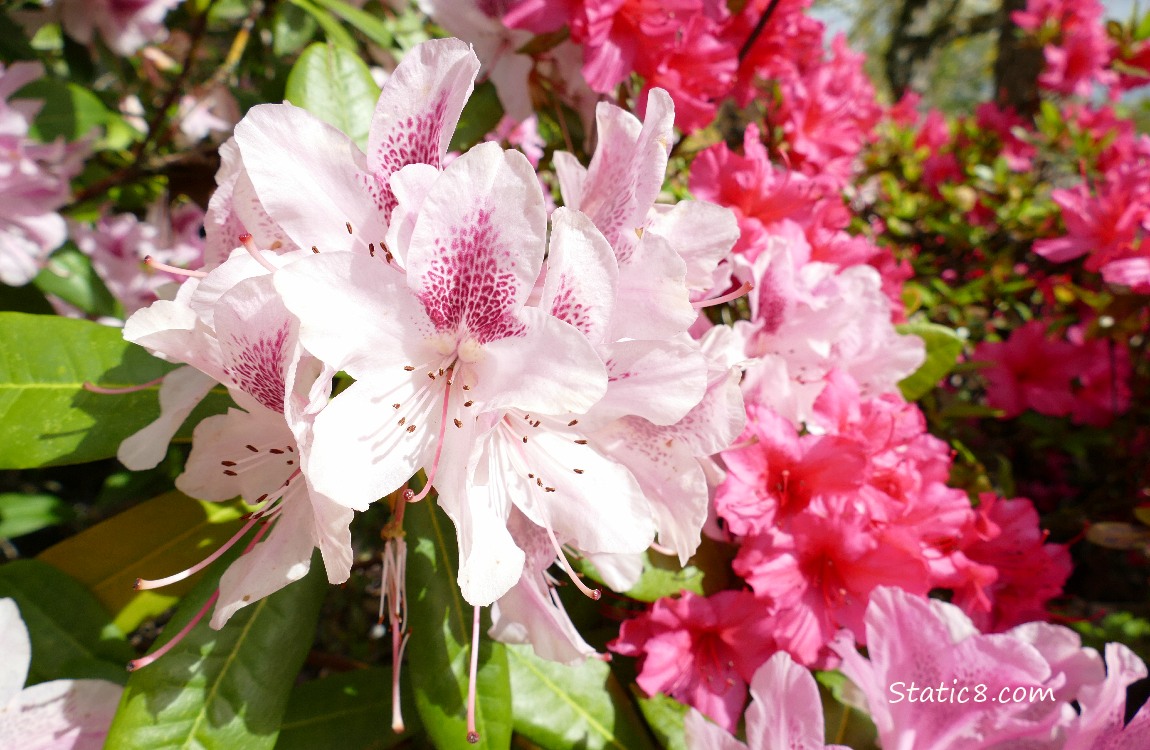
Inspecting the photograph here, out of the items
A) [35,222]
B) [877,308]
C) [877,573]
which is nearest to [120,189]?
[35,222]

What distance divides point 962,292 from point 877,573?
131 cm

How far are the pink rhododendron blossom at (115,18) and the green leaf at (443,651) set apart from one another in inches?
49.8

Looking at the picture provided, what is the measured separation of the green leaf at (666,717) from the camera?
877 mm

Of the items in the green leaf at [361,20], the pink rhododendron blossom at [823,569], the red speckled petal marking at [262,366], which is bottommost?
the pink rhododendron blossom at [823,569]

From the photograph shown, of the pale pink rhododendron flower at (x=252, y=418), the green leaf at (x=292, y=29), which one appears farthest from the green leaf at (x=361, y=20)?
the pale pink rhododendron flower at (x=252, y=418)

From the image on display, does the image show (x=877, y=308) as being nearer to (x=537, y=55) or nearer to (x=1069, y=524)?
(x=537, y=55)

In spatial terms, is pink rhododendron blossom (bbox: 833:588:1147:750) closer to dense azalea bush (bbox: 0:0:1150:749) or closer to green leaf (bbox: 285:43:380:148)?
dense azalea bush (bbox: 0:0:1150:749)

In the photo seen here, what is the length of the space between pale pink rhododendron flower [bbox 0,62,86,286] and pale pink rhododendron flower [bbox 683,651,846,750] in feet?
4.20

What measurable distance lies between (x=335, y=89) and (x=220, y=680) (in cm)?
70

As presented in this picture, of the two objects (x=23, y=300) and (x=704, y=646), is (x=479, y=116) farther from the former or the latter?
(x=23, y=300)

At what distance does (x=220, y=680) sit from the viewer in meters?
0.72

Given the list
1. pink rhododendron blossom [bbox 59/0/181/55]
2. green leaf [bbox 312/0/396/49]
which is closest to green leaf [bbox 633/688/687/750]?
green leaf [bbox 312/0/396/49]

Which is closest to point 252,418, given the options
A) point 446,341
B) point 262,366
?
point 262,366

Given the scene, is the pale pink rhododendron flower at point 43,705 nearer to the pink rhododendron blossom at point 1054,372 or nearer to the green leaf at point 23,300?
the green leaf at point 23,300
